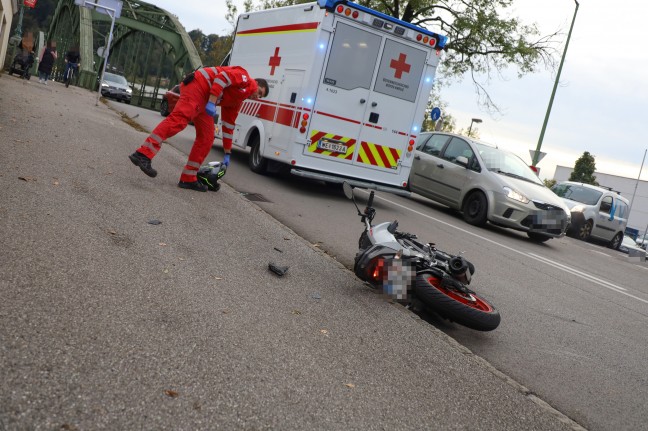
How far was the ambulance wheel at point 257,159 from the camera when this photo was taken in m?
11.4

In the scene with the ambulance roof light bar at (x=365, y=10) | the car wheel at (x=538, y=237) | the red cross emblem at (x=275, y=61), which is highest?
the ambulance roof light bar at (x=365, y=10)

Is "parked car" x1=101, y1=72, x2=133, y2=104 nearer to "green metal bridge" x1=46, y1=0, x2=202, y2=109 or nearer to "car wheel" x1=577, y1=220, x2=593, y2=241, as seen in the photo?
"green metal bridge" x1=46, y1=0, x2=202, y2=109

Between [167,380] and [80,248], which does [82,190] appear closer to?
A: [80,248]

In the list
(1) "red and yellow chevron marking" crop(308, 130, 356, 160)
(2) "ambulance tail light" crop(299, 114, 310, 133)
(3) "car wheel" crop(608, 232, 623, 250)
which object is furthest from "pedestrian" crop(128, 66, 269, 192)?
(3) "car wheel" crop(608, 232, 623, 250)

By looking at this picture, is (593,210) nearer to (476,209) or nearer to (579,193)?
(579,193)

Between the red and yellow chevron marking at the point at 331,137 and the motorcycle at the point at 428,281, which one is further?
the red and yellow chevron marking at the point at 331,137

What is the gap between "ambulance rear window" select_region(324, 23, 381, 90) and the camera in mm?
9953

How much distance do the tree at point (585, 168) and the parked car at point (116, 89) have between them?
4552 cm

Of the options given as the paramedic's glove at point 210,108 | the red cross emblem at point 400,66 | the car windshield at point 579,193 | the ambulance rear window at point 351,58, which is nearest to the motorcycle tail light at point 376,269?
the paramedic's glove at point 210,108

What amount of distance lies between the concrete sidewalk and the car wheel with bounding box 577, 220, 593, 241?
48.6ft

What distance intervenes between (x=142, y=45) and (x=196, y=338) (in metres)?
41.7

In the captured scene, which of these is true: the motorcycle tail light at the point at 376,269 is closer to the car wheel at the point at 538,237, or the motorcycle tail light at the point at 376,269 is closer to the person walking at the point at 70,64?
the car wheel at the point at 538,237

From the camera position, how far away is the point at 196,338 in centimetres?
318

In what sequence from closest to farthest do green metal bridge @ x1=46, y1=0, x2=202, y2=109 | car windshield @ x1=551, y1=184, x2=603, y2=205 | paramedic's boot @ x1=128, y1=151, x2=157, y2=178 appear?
paramedic's boot @ x1=128, y1=151, x2=157, y2=178 → car windshield @ x1=551, y1=184, x2=603, y2=205 → green metal bridge @ x1=46, y1=0, x2=202, y2=109
